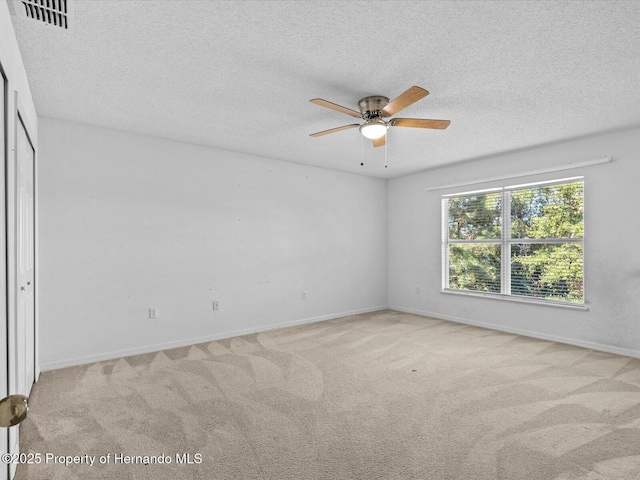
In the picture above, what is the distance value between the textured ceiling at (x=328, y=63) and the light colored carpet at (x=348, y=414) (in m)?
2.42

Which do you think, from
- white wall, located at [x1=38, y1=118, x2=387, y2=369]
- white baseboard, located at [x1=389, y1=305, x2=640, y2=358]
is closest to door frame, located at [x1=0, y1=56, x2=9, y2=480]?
white wall, located at [x1=38, y1=118, x2=387, y2=369]

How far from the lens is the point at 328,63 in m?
2.37

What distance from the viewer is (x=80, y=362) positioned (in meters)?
3.48

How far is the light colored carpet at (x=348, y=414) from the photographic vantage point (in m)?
1.89

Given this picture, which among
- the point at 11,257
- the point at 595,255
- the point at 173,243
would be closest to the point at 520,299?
the point at 595,255

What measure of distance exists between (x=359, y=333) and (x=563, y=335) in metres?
2.49

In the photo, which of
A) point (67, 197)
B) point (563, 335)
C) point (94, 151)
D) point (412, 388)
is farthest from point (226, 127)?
point (563, 335)

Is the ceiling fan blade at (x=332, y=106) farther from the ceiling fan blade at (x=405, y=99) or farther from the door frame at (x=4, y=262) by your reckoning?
the door frame at (x=4, y=262)

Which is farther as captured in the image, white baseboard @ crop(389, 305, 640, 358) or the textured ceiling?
white baseboard @ crop(389, 305, 640, 358)

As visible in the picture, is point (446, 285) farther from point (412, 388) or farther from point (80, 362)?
point (80, 362)

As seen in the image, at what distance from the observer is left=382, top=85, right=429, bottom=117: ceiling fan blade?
2.28 meters

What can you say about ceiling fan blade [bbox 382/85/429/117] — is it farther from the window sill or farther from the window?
the window sill

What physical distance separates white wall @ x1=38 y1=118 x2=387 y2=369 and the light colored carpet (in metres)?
0.45

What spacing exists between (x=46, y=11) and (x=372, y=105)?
7.06 ft
